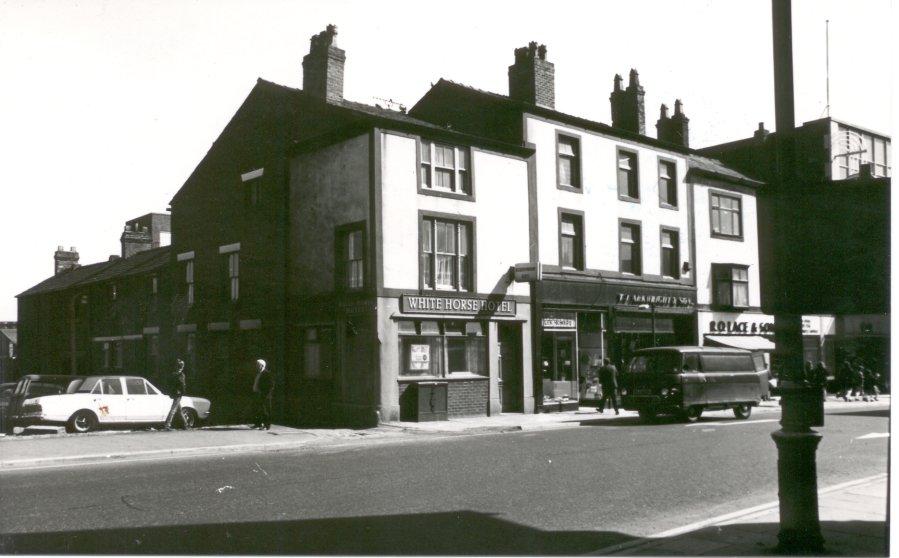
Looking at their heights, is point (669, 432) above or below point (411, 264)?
below

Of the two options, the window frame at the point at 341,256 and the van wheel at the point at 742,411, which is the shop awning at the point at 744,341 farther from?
the window frame at the point at 341,256

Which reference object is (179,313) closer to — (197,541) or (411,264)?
(411,264)

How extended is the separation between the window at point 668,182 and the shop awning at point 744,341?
541 cm

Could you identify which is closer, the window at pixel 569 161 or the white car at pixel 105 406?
the white car at pixel 105 406

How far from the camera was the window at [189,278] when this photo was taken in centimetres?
Result: 3059

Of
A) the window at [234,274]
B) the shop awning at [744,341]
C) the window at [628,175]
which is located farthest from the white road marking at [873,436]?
the window at [234,274]

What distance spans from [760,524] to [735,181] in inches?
1102

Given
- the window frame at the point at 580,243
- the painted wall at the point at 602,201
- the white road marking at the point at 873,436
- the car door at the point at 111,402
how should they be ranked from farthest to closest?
the window frame at the point at 580,243
the painted wall at the point at 602,201
the car door at the point at 111,402
the white road marking at the point at 873,436

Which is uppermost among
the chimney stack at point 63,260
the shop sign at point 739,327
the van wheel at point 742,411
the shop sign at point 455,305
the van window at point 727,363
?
the chimney stack at point 63,260

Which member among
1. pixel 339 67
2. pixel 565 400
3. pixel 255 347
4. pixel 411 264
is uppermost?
pixel 339 67

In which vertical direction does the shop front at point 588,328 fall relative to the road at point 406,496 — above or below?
above

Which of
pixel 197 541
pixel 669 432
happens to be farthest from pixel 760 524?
pixel 669 432

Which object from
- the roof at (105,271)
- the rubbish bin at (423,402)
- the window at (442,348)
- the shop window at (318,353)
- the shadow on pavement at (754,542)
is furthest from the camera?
the roof at (105,271)

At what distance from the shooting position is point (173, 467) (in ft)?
40.2
